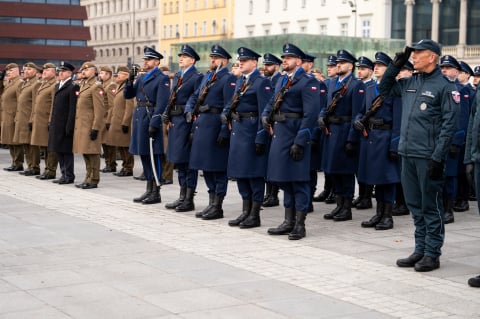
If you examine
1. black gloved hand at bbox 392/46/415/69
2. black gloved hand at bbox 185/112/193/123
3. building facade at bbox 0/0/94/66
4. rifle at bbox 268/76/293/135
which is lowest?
black gloved hand at bbox 185/112/193/123

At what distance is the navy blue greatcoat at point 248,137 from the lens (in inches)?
448

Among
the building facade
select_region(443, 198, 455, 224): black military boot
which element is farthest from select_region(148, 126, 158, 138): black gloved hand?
the building facade

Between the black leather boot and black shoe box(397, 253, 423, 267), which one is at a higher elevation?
the black leather boot

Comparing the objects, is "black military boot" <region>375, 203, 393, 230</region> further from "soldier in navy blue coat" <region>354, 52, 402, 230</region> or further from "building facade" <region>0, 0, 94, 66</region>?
"building facade" <region>0, 0, 94, 66</region>

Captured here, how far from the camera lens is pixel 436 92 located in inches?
348

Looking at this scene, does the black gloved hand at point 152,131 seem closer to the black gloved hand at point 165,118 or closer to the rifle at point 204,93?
the black gloved hand at point 165,118

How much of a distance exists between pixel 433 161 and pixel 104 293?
3.33 metres

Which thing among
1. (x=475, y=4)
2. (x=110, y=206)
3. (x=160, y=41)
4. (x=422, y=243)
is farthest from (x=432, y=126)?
(x=160, y=41)

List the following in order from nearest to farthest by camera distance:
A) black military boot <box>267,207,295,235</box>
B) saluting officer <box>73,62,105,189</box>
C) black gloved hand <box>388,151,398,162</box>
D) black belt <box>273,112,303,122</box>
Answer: black belt <box>273,112,303,122</box> → black military boot <box>267,207,295,235</box> → black gloved hand <box>388,151,398,162</box> → saluting officer <box>73,62,105,189</box>

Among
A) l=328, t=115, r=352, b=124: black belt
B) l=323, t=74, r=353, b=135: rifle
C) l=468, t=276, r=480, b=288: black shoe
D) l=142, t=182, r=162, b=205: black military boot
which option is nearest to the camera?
l=468, t=276, r=480, b=288: black shoe

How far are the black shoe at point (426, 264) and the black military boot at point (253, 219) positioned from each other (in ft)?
9.84

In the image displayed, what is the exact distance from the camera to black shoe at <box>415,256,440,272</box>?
28.9 feet

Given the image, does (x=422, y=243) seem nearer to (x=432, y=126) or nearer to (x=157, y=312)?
(x=432, y=126)

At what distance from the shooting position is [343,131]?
12.4m
